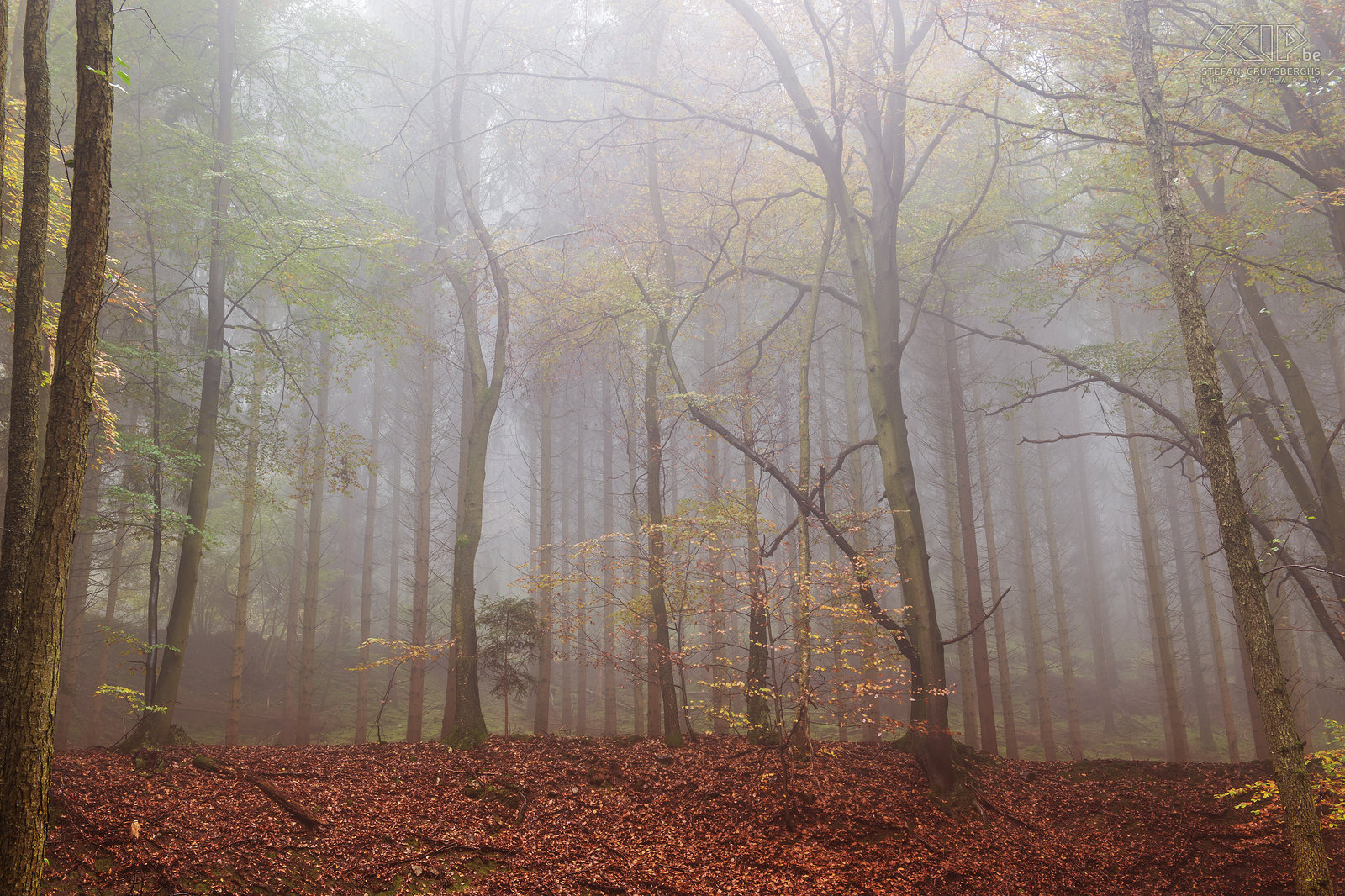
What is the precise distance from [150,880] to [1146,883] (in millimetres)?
7993

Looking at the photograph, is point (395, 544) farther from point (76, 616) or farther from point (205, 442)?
point (205, 442)

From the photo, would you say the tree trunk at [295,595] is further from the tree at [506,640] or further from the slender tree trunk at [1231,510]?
the slender tree trunk at [1231,510]

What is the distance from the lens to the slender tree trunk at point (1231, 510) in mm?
5352

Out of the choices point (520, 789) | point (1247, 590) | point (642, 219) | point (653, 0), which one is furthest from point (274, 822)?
point (653, 0)

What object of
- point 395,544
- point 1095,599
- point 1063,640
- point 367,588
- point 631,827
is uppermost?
point 395,544

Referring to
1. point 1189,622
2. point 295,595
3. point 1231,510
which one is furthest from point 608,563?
point 1189,622

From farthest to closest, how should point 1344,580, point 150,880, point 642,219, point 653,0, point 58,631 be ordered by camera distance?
point 642,219 < point 653,0 < point 1344,580 < point 150,880 < point 58,631

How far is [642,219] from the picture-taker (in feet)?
44.4

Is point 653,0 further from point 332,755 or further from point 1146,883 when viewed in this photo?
point 1146,883

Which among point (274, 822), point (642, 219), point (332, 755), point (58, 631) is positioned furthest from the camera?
point (642, 219)

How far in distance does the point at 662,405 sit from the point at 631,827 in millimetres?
5982

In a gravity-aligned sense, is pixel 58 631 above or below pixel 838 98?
below

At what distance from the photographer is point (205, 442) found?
901 cm

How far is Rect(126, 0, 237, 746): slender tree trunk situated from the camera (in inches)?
314
